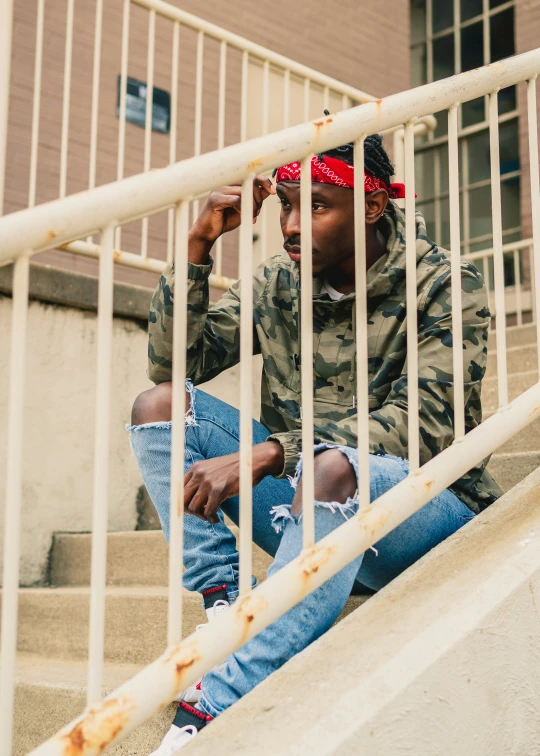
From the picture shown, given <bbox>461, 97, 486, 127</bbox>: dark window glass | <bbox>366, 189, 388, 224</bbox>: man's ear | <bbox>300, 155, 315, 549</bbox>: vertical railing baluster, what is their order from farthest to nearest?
<bbox>461, 97, 486, 127</bbox>: dark window glass
<bbox>366, 189, 388, 224</bbox>: man's ear
<bbox>300, 155, 315, 549</bbox>: vertical railing baluster

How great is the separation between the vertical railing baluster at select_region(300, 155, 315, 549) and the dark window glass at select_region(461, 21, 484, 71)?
6153 mm

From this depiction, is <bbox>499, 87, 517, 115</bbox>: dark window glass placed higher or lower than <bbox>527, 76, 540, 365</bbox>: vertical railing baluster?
higher

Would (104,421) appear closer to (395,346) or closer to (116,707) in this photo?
(116,707)

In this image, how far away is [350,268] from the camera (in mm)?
1948

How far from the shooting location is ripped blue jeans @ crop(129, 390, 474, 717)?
134cm

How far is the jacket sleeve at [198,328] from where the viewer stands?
6.03 feet

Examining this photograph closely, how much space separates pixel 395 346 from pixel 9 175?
2934 mm

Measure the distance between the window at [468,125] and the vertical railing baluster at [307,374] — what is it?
5345mm

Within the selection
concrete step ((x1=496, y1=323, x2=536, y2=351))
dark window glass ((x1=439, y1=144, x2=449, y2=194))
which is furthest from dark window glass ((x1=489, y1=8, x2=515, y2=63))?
concrete step ((x1=496, y1=323, x2=536, y2=351))

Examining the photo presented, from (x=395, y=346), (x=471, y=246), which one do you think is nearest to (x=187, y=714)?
(x=395, y=346)

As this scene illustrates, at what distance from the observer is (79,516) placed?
9.89 ft

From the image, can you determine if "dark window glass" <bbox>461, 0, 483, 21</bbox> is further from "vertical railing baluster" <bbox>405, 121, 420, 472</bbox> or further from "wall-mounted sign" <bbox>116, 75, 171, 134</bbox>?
"vertical railing baluster" <bbox>405, 121, 420, 472</bbox>

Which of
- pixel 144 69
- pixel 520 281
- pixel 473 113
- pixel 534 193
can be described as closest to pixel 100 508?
pixel 534 193

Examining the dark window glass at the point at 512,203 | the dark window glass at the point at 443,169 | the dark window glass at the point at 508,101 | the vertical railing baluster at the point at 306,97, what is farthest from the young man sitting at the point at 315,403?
the dark window glass at the point at 443,169
